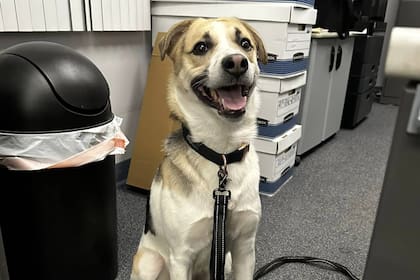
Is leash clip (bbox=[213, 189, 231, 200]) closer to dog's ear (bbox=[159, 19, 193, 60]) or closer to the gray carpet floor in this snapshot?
dog's ear (bbox=[159, 19, 193, 60])

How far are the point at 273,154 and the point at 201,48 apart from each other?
3.42 ft

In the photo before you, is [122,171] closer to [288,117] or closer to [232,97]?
[288,117]

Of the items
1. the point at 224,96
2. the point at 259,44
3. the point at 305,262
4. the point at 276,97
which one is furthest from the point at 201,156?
the point at 276,97

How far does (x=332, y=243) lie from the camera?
1.59 meters

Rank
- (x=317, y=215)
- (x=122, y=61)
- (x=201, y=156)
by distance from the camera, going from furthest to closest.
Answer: (x=122, y=61) → (x=317, y=215) → (x=201, y=156)

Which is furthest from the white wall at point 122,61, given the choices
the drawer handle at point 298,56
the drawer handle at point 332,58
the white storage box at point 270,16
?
the drawer handle at point 332,58

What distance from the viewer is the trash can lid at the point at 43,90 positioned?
957mm

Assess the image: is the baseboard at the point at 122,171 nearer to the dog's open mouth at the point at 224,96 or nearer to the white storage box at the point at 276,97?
the white storage box at the point at 276,97

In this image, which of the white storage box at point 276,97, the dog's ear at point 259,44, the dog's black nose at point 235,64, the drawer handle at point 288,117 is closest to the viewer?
the dog's black nose at point 235,64

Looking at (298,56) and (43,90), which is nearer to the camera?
(43,90)

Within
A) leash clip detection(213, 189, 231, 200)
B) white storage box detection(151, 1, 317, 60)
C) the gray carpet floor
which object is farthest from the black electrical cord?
white storage box detection(151, 1, 317, 60)

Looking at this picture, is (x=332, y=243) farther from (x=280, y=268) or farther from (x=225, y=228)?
(x=225, y=228)

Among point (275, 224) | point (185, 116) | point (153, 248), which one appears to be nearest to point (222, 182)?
point (185, 116)

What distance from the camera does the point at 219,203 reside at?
92 cm
